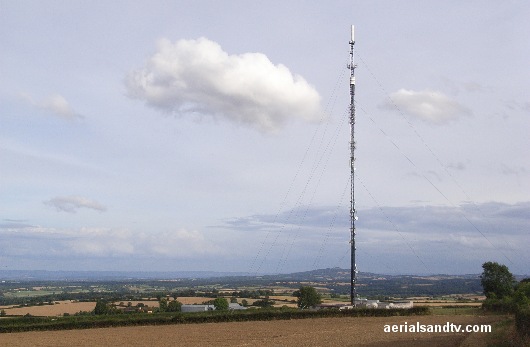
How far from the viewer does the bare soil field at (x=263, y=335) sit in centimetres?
3428

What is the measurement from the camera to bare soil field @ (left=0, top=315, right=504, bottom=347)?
34281 mm

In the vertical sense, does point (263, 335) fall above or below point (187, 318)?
above

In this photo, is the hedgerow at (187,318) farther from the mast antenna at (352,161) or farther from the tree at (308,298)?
the tree at (308,298)

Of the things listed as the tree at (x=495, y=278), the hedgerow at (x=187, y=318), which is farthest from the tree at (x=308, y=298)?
the hedgerow at (x=187, y=318)

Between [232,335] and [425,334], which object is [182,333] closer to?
[232,335]

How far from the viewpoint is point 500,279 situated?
8131cm

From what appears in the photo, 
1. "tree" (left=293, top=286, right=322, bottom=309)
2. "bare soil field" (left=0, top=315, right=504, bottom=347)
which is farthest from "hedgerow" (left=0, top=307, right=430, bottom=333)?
"tree" (left=293, top=286, right=322, bottom=309)

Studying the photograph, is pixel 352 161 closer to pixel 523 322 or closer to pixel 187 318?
pixel 187 318

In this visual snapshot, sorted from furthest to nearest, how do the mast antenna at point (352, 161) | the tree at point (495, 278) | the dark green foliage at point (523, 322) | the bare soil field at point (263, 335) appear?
the tree at point (495, 278) < the mast antenna at point (352, 161) < the bare soil field at point (263, 335) < the dark green foliage at point (523, 322)

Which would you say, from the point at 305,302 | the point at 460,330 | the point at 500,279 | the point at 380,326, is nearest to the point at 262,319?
the point at 380,326

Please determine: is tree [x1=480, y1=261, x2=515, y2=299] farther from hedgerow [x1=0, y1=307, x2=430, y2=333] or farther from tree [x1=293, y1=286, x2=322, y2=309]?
hedgerow [x1=0, y1=307, x2=430, y2=333]

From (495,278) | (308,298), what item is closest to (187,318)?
(308,298)

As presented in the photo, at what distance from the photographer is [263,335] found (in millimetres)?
41906

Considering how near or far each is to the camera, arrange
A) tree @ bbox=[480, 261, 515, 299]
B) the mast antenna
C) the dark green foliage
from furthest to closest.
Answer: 1. tree @ bbox=[480, 261, 515, 299]
2. the mast antenna
3. the dark green foliage
